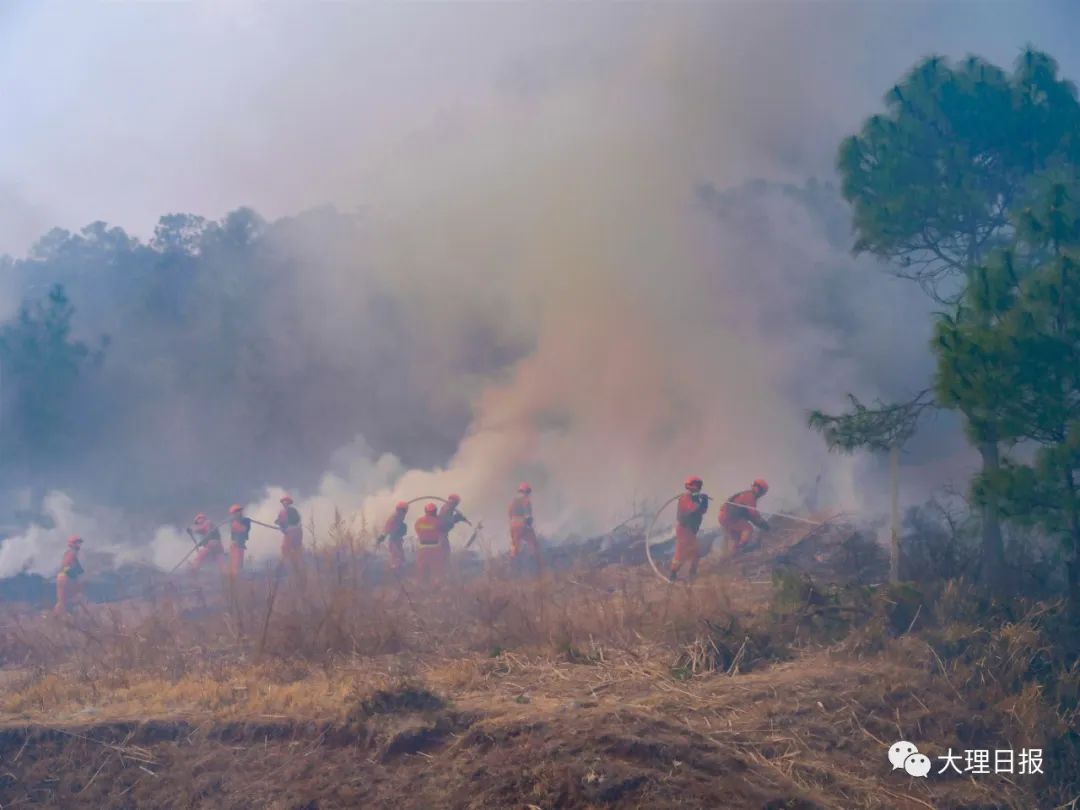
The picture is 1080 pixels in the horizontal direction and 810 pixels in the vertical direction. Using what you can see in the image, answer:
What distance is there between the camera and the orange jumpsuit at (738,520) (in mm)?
15102

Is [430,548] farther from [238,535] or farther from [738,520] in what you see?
[738,520]

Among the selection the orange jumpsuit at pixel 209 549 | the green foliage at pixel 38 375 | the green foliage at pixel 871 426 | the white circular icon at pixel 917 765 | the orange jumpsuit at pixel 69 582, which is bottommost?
Answer: the white circular icon at pixel 917 765

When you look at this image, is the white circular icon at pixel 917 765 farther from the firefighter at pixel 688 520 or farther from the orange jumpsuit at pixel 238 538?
the orange jumpsuit at pixel 238 538

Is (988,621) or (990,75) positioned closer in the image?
(988,621)

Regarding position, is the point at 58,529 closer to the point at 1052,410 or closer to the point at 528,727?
the point at 528,727

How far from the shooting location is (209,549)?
19.0 m

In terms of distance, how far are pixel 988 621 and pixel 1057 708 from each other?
130 cm

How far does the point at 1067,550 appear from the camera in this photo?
28.9 ft

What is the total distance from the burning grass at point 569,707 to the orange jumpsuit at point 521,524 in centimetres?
531

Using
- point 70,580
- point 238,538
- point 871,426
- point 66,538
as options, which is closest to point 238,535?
point 238,538

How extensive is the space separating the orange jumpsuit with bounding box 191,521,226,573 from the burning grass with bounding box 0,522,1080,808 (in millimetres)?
7217

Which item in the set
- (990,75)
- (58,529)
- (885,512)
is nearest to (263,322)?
(58,529)

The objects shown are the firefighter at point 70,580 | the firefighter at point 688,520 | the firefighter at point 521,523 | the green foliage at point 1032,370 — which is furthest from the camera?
the firefighter at point 70,580

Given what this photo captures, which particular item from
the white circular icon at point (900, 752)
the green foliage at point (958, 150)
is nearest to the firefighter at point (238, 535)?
the green foliage at point (958, 150)
